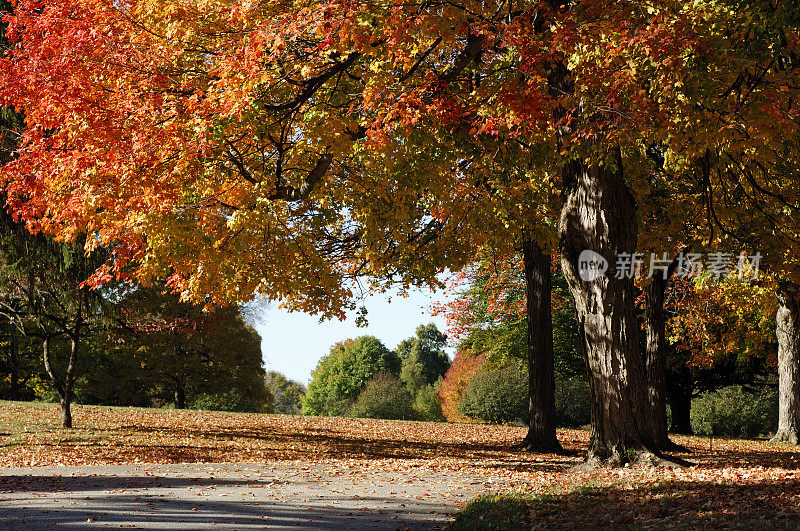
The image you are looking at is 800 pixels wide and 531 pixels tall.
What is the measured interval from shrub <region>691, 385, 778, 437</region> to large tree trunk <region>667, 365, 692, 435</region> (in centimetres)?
393

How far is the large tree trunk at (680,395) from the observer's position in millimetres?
29828

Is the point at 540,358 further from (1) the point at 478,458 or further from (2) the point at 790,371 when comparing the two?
(2) the point at 790,371

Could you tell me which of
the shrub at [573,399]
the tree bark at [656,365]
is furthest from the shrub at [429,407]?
the tree bark at [656,365]

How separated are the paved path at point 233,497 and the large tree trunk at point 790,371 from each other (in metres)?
15.0

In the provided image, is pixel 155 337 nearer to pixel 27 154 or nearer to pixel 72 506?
pixel 27 154

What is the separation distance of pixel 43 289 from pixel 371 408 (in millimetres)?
22326

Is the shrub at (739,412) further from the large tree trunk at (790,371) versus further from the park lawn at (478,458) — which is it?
the park lawn at (478,458)

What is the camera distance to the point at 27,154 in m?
12.3

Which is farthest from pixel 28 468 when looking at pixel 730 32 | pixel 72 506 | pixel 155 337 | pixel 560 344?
pixel 560 344

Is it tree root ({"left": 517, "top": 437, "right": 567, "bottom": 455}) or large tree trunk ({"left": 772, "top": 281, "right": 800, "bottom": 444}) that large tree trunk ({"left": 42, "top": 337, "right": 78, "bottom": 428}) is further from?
large tree trunk ({"left": 772, "top": 281, "right": 800, "bottom": 444})

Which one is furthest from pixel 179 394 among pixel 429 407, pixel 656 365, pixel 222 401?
pixel 656 365

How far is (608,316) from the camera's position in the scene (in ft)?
33.3

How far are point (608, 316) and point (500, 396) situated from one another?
842 inches

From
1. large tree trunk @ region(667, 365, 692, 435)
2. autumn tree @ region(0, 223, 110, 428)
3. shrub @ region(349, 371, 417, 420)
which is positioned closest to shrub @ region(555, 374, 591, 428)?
large tree trunk @ region(667, 365, 692, 435)
